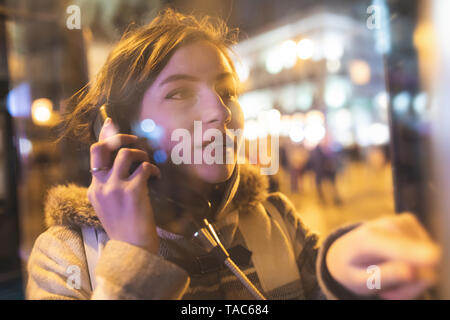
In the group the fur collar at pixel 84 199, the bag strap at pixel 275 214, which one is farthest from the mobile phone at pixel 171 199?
the bag strap at pixel 275 214

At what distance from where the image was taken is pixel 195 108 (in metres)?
1.00

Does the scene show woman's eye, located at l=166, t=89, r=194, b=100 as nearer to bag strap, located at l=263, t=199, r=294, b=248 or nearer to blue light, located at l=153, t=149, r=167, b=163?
blue light, located at l=153, t=149, r=167, b=163

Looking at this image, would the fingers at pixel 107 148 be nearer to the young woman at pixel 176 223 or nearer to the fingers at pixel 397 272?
the young woman at pixel 176 223

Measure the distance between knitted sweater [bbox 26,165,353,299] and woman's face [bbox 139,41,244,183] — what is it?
11 centimetres

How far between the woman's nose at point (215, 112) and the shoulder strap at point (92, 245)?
510 millimetres

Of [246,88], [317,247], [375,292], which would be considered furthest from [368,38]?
[375,292]

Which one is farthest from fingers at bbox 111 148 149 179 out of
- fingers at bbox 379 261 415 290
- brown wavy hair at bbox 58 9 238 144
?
fingers at bbox 379 261 415 290

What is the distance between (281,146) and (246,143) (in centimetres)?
19

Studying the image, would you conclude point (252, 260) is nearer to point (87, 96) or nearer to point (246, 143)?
point (246, 143)

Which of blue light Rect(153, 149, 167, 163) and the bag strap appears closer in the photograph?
blue light Rect(153, 149, 167, 163)

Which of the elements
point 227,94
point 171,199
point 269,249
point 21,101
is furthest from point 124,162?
point 21,101

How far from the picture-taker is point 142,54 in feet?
3.30

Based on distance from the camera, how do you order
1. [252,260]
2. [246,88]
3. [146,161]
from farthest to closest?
[246,88] → [252,260] → [146,161]

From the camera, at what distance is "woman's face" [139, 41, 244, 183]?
987 millimetres
